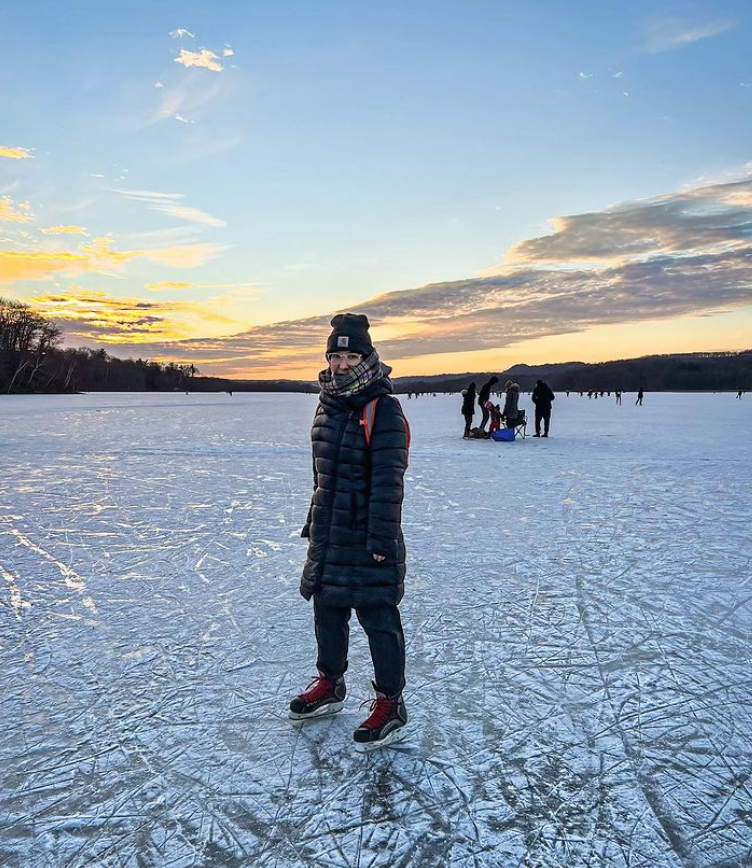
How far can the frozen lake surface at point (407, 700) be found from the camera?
75.9 inches

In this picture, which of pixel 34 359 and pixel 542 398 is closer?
pixel 542 398

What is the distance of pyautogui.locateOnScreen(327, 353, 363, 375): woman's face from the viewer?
2.32 metres

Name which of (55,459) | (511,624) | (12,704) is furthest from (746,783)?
(55,459)

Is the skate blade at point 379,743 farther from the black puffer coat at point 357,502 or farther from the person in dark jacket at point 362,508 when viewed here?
the black puffer coat at point 357,502

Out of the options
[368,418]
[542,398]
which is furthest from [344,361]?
[542,398]

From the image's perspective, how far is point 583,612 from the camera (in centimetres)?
376

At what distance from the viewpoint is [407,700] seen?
9.01 ft

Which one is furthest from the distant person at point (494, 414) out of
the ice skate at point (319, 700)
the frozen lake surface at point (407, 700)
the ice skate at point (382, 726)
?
the ice skate at point (382, 726)

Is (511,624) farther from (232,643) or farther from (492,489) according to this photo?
(492,489)

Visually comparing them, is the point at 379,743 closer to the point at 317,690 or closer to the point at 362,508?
the point at 317,690

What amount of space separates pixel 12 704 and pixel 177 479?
633cm

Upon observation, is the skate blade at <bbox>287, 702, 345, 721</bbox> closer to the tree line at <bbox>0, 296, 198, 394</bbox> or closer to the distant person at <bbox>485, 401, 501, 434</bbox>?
the distant person at <bbox>485, 401, 501, 434</bbox>

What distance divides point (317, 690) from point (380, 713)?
32cm

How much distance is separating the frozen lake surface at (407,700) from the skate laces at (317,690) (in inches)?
4.7
